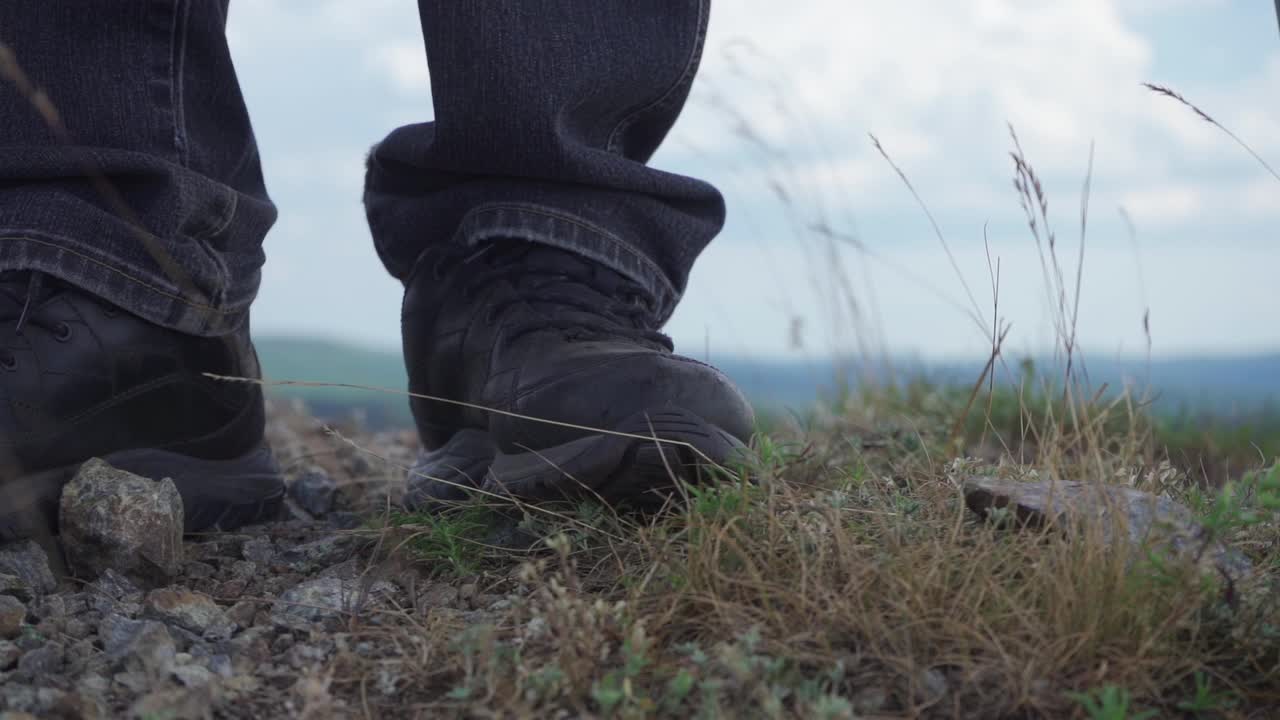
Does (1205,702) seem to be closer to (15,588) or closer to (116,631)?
(116,631)

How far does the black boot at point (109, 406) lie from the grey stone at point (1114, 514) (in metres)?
1.43

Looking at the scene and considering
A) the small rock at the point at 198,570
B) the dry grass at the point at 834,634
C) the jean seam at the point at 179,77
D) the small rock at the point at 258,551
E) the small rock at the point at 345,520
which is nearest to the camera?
the dry grass at the point at 834,634

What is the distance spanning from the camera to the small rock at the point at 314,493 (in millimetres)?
2391

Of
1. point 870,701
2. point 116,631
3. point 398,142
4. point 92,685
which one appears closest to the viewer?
point 870,701

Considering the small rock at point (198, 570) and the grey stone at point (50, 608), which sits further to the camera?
the small rock at point (198, 570)

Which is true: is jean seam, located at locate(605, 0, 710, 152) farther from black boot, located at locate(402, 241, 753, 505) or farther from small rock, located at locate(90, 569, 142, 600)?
small rock, located at locate(90, 569, 142, 600)

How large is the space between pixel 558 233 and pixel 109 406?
2.88ft

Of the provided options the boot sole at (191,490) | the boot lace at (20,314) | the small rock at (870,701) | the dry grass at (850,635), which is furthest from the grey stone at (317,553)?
the small rock at (870,701)

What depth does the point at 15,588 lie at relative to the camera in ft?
5.13

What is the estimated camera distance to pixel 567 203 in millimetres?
1896

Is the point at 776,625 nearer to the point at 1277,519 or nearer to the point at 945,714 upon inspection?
the point at 945,714

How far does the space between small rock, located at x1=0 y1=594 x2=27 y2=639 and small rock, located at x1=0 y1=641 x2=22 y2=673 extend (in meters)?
0.06

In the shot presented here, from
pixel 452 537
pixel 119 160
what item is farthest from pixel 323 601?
pixel 119 160

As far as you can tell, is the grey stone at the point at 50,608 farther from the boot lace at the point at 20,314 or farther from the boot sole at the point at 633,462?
the boot sole at the point at 633,462
